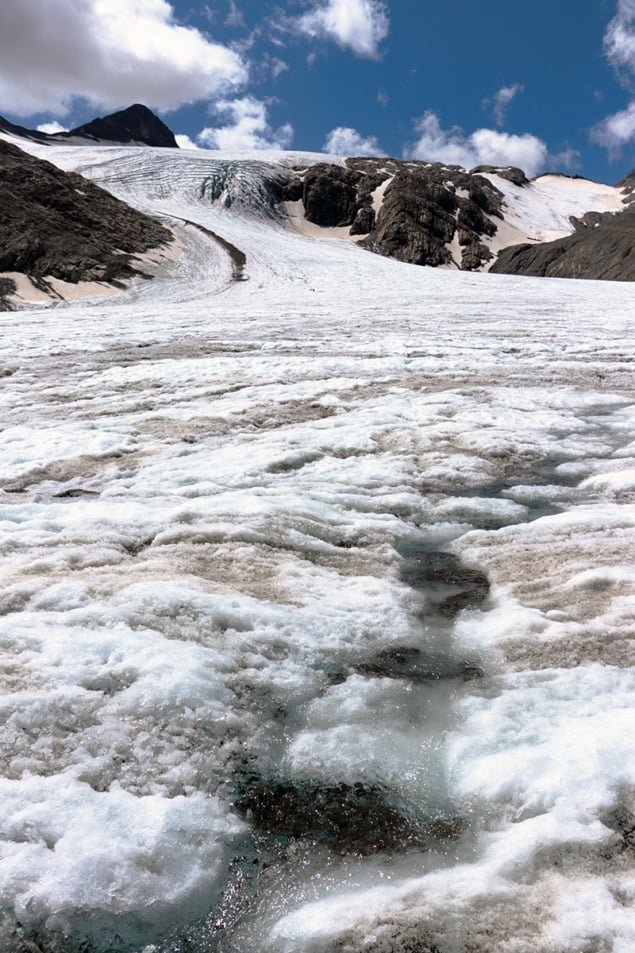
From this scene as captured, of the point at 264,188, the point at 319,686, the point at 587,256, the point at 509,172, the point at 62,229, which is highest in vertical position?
the point at 509,172

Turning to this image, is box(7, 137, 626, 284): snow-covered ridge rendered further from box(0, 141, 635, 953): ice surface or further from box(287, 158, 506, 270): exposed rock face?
box(0, 141, 635, 953): ice surface

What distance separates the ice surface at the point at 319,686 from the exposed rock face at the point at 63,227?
3835 cm

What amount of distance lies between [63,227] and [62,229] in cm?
71

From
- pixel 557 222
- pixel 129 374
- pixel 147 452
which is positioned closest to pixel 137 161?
Result: pixel 557 222

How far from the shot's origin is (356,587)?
422cm

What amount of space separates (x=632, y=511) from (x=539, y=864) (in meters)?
3.74

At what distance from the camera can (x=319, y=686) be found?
322cm

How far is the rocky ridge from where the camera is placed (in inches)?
1606

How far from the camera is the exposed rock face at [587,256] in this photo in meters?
53.6

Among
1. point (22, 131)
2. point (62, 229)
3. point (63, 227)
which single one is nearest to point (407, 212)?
point (63, 227)

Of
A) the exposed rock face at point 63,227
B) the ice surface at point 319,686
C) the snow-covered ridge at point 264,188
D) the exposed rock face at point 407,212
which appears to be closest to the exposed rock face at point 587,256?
the snow-covered ridge at point 264,188

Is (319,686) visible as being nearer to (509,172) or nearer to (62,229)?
(62,229)

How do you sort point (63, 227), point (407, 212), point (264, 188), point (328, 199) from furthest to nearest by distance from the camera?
point (328, 199), point (264, 188), point (407, 212), point (63, 227)

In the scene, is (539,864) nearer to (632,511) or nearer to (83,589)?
(83,589)
